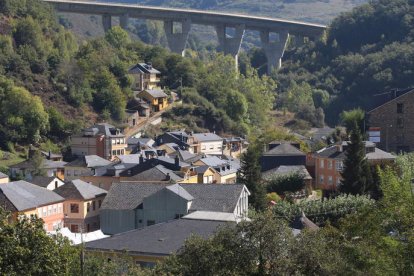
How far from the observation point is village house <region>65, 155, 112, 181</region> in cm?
5925

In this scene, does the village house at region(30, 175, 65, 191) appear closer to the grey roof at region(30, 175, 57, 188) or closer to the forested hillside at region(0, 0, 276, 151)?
the grey roof at region(30, 175, 57, 188)

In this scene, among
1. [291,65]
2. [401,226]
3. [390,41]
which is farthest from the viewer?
[291,65]

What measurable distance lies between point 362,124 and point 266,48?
57619 millimetres

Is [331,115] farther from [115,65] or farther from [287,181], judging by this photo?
[287,181]

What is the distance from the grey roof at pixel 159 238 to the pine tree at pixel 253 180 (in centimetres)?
1309

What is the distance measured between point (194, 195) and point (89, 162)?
17680 millimetres

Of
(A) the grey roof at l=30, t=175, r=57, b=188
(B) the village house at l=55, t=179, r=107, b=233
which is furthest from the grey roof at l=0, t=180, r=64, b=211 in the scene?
(A) the grey roof at l=30, t=175, r=57, b=188

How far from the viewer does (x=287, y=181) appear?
54.3 m

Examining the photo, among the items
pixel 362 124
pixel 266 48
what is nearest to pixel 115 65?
pixel 362 124

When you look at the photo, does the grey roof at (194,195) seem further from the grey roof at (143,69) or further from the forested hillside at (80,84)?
the grey roof at (143,69)

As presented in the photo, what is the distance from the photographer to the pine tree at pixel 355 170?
1921 inches

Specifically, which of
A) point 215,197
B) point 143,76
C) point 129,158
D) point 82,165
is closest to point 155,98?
point 143,76

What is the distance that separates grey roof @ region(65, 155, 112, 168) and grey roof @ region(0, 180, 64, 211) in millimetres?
12204

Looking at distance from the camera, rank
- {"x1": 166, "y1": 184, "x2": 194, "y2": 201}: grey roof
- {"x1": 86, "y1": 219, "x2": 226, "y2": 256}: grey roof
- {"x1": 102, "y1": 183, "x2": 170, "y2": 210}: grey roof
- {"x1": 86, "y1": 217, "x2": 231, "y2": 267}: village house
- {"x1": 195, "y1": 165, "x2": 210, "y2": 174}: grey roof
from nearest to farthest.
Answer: {"x1": 86, "y1": 217, "x2": 231, "y2": 267}: village house
{"x1": 86, "y1": 219, "x2": 226, "y2": 256}: grey roof
{"x1": 166, "y1": 184, "x2": 194, "y2": 201}: grey roof
{"x1": 102, "y1": 183, "x2": 170, "y2": 210}: grey roof
{"x1": 195, "y1": 165, "x2": 210, "y2": 174}: grey roof
